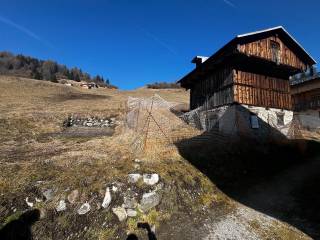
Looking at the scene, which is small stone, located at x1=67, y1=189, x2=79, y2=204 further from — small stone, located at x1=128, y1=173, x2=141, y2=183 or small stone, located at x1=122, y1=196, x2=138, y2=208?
small stone, located at x1=128, y1=173, x2=141, y2=183

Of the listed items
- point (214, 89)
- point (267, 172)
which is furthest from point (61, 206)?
point (214, 89)

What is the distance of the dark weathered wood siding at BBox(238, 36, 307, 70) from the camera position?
18.4m

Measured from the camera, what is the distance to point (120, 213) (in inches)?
361

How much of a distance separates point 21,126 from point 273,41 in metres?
21.4

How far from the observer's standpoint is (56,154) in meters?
12.9

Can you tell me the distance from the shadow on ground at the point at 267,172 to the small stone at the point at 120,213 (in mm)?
5013

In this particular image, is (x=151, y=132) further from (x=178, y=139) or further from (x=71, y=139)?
(x=71, y=139)

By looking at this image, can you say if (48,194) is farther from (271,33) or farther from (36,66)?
(36,66)

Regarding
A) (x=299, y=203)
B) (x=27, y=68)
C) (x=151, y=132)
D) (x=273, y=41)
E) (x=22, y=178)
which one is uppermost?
(x=27, y=68)

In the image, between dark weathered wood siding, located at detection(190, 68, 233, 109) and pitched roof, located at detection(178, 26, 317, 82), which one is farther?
dark weathered wood siding, located at detection(190, 68, 233, 109)

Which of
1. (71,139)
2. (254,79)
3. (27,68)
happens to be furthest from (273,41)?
(27,68)

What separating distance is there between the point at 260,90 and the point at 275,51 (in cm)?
351

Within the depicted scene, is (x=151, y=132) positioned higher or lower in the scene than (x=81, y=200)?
higher

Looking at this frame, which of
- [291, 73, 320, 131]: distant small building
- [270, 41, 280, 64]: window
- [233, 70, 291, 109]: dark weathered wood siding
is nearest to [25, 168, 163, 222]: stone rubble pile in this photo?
[233, 70, 291, 109]: dark weathered wood siding
